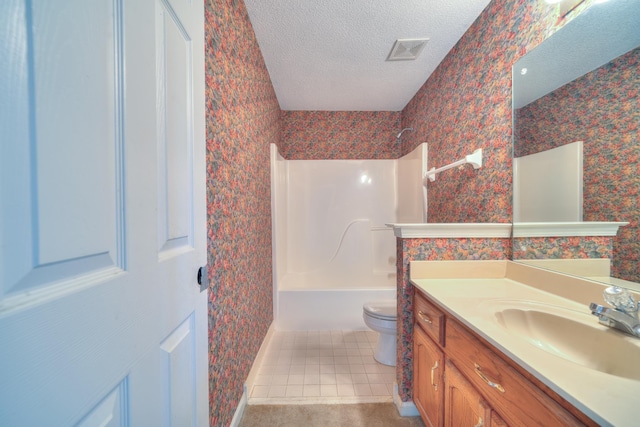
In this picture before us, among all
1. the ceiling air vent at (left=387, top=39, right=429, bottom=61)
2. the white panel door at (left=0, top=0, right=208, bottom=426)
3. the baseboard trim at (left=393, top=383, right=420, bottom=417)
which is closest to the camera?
the white panel door at (left=0, top=0, right=208, bottom=426)

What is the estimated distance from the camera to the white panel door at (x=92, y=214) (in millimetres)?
281

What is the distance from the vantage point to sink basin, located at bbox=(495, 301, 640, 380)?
704 millimetres

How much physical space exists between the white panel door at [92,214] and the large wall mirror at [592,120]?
1437 millimetres

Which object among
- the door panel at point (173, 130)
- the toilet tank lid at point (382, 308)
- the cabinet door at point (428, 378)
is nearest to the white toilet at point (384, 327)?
the toilet tank lid at point (382, 308)

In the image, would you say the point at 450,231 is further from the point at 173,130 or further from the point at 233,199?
the point at 173,130

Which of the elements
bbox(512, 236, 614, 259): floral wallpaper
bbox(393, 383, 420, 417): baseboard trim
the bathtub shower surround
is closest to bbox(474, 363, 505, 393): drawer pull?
bbox(512, 236, 614, 259): floral wallpaper

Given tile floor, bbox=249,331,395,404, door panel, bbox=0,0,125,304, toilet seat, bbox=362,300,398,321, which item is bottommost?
tile floor, bbox=249,331,395,404

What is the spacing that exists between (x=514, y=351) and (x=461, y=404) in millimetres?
435

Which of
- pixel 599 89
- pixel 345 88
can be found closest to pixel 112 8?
pixel 599 89

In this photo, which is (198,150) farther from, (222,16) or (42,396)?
(222,16)

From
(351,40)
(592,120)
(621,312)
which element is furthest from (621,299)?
(351,40)

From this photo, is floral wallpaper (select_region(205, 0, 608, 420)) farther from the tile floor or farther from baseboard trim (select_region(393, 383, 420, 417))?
the tile floor

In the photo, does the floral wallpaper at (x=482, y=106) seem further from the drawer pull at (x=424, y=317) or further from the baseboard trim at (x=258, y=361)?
the baseboard trim at (x=258, y=361)

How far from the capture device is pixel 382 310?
1.96 meters
